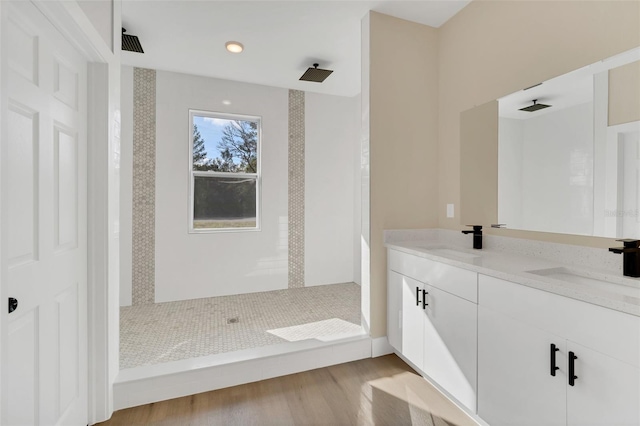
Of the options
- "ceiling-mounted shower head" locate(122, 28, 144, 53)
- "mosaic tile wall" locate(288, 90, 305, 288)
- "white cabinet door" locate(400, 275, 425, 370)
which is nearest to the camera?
"white cabinet door" locate(400, 275, 425, 370)

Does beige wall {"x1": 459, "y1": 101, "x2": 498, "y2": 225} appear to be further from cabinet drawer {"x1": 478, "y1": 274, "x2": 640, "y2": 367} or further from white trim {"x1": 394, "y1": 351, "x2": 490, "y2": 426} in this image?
white trim {"x1": 394, "y1": 351, "x2": 490, "y2": 426}

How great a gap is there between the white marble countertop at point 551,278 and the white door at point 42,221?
6.72ft

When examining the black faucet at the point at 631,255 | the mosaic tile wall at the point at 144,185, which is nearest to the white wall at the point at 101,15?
the mosaic tile wall at the point at 144,185

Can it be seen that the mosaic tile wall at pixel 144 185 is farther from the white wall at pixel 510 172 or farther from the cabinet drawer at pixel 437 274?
the white wall at pixel 510 172

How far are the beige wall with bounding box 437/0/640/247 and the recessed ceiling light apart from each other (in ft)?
6.34

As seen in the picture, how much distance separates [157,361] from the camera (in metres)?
2.13

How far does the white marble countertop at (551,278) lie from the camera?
1071 millimetres

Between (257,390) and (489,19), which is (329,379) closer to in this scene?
(257,390)

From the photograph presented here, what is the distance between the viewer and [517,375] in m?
1.38

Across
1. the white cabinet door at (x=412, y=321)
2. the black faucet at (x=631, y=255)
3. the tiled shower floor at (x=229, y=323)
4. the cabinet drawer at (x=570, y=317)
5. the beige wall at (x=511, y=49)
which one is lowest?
the tiled shower floor at (x=229, y=323)

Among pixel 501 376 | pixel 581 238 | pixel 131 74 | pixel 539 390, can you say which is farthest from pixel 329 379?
pixel 131 74

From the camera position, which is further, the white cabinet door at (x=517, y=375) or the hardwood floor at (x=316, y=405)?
the hardwood floor at (x=316, y=405)

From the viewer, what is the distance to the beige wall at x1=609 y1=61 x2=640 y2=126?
137cm

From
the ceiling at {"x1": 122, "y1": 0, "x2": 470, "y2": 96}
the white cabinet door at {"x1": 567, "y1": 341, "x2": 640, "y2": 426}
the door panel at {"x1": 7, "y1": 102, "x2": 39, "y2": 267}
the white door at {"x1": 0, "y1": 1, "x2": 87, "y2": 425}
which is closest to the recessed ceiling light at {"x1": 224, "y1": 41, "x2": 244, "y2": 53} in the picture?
the ceiling at {"x1": 122, "y1": 0, "x2": 470, "y2": 96}
